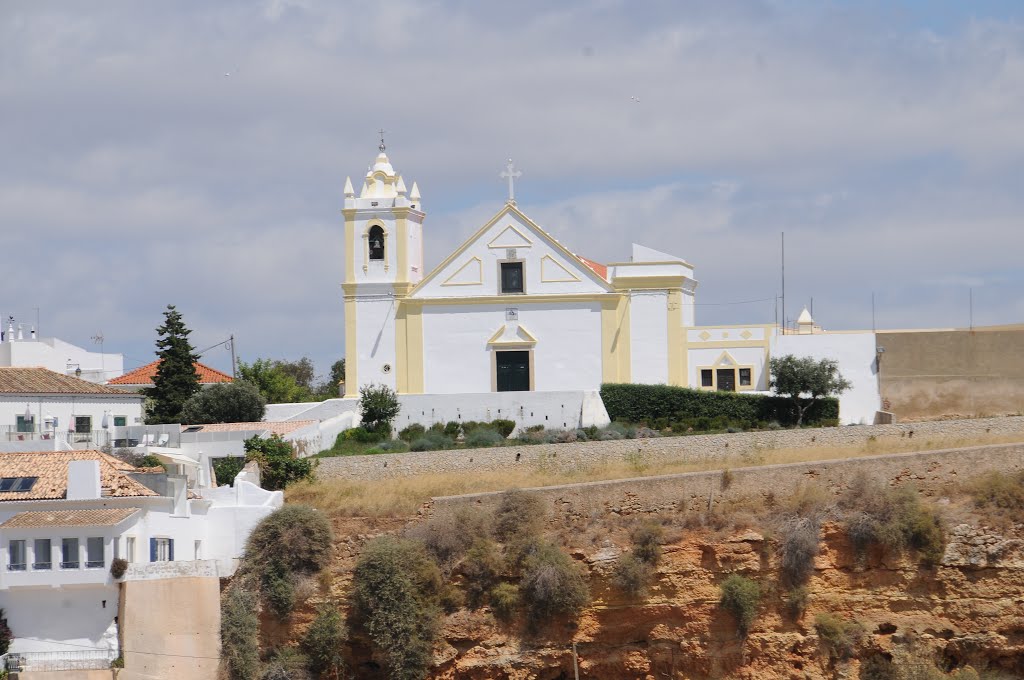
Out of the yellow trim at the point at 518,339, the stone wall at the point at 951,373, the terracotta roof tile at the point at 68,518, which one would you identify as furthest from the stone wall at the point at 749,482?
the yellow trim at the point at 518,339

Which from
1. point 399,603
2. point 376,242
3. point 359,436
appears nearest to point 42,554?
point 399,603

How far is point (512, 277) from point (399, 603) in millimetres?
18751

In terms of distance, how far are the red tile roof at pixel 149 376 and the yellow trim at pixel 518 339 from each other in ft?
36.3

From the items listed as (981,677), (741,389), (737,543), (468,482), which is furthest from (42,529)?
(741,389)

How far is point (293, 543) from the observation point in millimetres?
39625

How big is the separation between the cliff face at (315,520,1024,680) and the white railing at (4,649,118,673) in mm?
5485

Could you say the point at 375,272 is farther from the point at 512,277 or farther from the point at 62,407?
the point at 62,407

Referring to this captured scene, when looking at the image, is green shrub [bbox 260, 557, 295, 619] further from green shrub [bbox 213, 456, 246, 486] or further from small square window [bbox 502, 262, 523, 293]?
small square window [bbox 502, 262, 523, 293]

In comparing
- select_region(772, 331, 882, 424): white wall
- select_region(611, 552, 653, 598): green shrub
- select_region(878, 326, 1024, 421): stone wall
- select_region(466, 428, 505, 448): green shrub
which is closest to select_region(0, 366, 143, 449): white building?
select_region(466, 428, 505, 448): green shrub

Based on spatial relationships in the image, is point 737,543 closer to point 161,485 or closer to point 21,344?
point 161,485

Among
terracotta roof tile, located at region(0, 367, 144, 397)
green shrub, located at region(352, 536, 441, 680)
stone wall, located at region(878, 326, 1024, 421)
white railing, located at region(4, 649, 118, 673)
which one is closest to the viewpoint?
white railing, located at region(4, 649, 118, 673)

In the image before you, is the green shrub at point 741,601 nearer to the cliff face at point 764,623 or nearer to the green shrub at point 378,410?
the cliff face at point 764,623

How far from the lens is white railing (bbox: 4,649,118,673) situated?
36.5 meters

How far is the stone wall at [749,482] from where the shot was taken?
1585 inches
